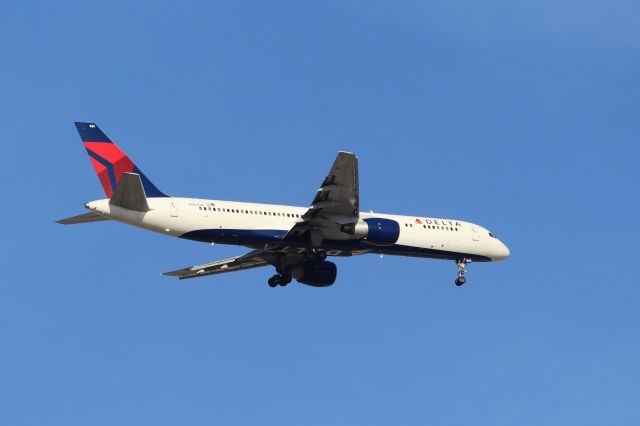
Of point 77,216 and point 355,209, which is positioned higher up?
point 355,209

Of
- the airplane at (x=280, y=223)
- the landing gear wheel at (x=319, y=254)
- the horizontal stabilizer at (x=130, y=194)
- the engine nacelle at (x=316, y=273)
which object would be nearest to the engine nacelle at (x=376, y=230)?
the airplane at (x=280, y=223)

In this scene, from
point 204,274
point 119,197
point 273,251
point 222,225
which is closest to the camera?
point 119,197

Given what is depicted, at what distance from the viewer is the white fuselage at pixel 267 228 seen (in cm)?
4947

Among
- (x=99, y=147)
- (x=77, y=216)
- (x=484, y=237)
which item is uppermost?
(x=484, y=237)

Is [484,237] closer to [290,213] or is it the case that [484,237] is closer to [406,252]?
[406,252]

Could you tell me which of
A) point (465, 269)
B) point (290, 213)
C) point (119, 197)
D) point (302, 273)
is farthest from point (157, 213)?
point (465, 269)

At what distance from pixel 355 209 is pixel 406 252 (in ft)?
22.3

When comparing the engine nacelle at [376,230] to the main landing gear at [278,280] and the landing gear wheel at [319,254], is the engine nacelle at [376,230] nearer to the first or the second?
the landing gear wheel at [319,254]

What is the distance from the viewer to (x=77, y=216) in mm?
48938

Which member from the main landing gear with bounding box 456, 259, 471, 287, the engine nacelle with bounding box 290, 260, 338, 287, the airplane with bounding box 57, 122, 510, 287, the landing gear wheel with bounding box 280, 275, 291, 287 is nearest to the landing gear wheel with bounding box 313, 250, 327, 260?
the airplane with bounding box 57, 122, 510, 287

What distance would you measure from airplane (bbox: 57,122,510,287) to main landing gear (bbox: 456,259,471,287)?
57 millimetres

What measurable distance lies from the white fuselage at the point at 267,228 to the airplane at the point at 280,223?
4 cm

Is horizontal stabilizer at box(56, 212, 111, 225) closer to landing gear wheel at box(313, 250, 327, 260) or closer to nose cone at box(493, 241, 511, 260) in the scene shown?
landing gear wheel at box(313, 250, 327, 260)

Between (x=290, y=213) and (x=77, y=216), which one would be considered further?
(x=290, y=213)
